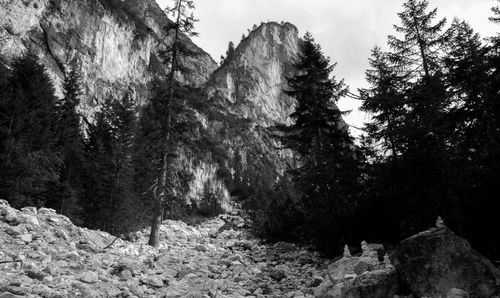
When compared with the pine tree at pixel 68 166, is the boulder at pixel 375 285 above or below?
below

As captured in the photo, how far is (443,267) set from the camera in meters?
6.91

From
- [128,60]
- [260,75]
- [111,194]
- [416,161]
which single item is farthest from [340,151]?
[260,75]

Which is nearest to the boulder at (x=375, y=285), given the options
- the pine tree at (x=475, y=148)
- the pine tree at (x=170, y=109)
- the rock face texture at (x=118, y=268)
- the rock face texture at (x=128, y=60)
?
the rock face texture at (x=118, y=268)

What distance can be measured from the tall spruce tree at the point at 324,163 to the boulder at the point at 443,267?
16.3 feet

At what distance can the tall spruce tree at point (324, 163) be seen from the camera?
A: 12969mm

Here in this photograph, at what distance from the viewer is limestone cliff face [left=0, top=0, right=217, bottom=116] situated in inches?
1740

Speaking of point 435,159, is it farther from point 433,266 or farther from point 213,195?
point 213,195

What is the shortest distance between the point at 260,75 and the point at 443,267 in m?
102

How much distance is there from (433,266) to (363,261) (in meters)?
1.99

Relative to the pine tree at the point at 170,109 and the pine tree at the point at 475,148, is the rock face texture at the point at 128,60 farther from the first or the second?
the pine tree at the point at 475,148

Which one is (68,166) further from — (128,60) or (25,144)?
(128,60)

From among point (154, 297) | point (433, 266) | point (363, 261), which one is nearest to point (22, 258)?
point (154, 297)

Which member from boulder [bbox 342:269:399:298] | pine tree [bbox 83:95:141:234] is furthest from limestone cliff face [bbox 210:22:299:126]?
Answer: boulder [bbox 342:269:399:298]

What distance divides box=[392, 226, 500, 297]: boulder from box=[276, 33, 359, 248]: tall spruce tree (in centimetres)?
498
